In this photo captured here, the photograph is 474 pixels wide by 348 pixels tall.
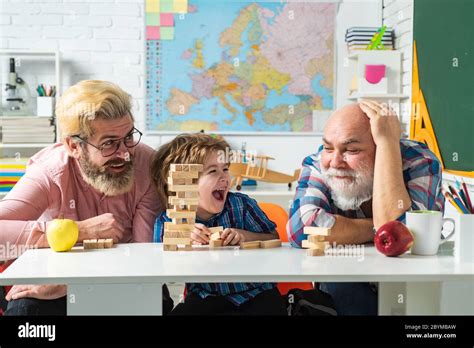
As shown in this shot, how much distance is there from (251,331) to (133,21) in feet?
11.7

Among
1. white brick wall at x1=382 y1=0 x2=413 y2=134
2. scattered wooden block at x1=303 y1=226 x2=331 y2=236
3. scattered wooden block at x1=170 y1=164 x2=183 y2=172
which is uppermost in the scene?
white brick wall at x1=382 y1=0 x2=413 y2=134

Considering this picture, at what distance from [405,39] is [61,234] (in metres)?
2.98

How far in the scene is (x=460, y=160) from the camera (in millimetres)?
3061

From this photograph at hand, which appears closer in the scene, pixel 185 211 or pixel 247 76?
pixel 185 211

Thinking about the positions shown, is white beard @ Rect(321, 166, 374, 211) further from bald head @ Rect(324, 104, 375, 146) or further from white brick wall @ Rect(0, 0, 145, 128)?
white brick wall @ Rect(0, 0, 145, 128)

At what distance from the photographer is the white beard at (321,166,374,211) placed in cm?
183

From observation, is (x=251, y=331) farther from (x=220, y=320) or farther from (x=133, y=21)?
(x=133, y=21)

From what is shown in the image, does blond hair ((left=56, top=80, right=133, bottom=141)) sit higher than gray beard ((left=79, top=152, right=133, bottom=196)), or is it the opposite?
blond hair ((left=56, top=80, right=133, bottom=141))

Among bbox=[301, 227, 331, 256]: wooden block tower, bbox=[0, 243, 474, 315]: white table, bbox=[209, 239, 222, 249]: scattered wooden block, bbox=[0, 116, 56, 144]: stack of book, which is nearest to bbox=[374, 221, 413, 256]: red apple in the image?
bbox=[0, 243, 474, 315]: white table

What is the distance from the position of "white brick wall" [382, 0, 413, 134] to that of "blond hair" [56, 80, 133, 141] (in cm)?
231

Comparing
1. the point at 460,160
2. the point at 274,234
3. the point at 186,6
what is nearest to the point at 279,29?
the point at 186,6

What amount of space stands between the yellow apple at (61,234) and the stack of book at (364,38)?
9.64 feet

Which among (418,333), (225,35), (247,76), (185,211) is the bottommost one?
(418,333)

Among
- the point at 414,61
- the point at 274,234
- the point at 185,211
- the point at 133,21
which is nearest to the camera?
the point at 185,211
